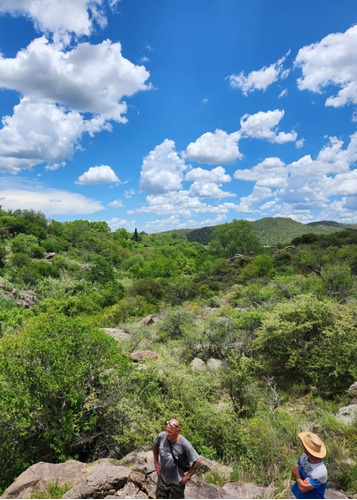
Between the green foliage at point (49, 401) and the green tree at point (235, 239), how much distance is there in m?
63.0

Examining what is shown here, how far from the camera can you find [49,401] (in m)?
7.96

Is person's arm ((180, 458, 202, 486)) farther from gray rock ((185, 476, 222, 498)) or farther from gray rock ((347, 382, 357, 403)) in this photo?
gray rock ((347, 382, 357, 403))

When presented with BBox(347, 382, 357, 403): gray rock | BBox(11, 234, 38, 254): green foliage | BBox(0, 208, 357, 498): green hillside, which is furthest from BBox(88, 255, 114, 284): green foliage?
BBox(347, 382, 357, 403): gray rock

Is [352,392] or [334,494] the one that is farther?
[352,392]

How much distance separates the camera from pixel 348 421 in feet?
25.4

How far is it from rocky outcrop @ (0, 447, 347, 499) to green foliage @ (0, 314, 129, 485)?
1.26 m

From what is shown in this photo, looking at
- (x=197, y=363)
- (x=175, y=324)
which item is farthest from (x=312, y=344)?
(x=175, y=324)

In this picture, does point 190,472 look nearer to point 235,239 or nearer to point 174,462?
point 174,462

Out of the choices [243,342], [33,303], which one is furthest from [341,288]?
[33,303]

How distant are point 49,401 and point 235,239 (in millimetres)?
67065

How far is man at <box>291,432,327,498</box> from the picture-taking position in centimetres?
391

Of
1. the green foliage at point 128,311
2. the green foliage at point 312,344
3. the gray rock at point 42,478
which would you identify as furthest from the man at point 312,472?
the green foliage at point 128,311

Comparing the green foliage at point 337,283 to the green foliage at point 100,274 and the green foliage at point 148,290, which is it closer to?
the green foliage at point 148,290

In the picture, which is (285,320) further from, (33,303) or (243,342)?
(33,303)
